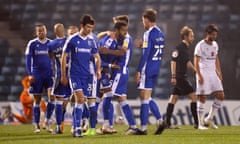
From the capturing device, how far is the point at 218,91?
15.2 metres

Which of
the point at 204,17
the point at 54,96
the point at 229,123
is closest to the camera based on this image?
the point at 54,96

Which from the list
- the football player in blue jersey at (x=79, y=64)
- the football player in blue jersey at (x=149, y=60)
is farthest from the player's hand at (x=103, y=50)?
the football player in blue jersey at (x=79, y=64)

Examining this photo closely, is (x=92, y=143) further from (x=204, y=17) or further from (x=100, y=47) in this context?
(x=204, y=17)

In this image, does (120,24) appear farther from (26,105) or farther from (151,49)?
(26,105)

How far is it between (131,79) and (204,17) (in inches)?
125

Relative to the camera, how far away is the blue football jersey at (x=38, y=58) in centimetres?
1503

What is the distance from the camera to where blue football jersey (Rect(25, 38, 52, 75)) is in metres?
15.0

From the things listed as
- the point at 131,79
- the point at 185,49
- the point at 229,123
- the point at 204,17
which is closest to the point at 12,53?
the point at 131,79

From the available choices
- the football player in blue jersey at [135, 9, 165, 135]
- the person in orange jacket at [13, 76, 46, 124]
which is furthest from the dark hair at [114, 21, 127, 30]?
the person in orange jacket at [13, 76, 46, 124]

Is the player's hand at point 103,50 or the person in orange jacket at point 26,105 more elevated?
the player's hand at point 103,50

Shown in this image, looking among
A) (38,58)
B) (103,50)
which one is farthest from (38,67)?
(103,50)

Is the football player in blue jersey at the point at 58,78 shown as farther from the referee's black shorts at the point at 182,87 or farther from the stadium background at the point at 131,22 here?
the stadium background at the point at 131,22

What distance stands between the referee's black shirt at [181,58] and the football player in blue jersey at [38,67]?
8.12 ft

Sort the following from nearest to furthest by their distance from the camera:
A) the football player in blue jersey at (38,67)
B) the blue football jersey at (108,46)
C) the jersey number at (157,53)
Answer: the jersey number at (157,53) → the blue football jersey at (108,46) → the football player in blue jersey at (38,67)
